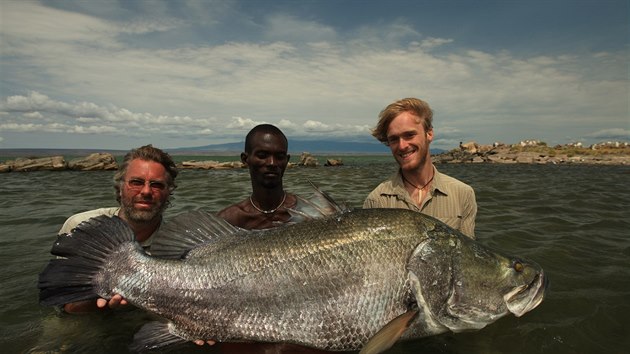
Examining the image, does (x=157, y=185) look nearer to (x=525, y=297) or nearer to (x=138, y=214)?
(x=138, y=214)

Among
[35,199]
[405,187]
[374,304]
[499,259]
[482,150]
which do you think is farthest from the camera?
[482,150]

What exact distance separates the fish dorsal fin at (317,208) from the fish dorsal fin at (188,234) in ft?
1.55

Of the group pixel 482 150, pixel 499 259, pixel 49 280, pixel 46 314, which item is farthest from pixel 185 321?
pixel 482 150

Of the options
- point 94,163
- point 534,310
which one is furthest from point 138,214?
point 94,163

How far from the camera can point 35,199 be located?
1484cm

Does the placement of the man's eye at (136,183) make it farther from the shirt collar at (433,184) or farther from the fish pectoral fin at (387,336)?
the fish pectoral fin at (387,336)

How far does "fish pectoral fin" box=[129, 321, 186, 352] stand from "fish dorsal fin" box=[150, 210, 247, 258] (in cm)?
57

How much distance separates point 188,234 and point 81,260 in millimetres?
842

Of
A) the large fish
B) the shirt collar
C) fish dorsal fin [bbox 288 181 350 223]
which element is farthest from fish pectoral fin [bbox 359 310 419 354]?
the shirt collar

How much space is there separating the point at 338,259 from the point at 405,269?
0.51 meters

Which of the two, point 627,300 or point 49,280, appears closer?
point 49,280

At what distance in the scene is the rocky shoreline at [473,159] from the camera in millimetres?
31969

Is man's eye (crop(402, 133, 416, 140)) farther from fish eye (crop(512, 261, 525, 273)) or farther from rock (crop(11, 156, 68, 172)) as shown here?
rock (crop(11, 156, 68, 172))

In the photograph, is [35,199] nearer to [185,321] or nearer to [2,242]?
[2,242]
